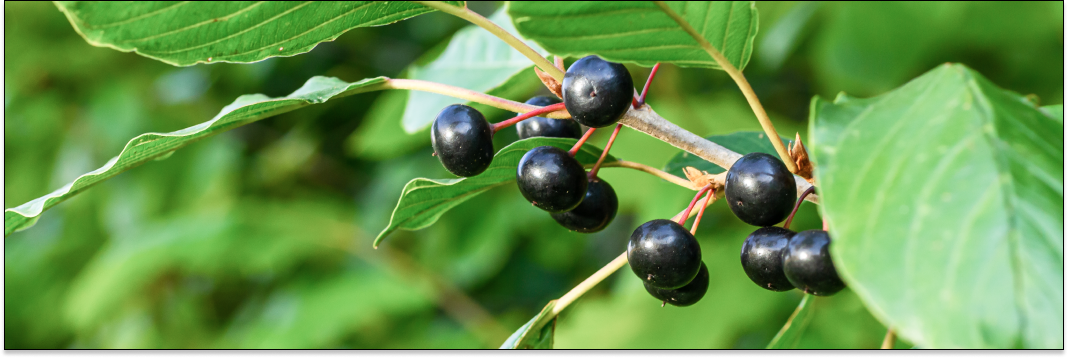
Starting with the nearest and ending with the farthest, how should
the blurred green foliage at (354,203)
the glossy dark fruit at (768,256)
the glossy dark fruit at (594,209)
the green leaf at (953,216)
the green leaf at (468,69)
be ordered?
the green leaf at (953,216)
the glossy dark fruit at (768,256)
the glossy dark fruit at (594,209)
the green leaf at (468,69)
the blurred green foliage at (354,203)

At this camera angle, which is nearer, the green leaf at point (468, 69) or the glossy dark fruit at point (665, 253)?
the glossy dark fruit at point (665, 253)

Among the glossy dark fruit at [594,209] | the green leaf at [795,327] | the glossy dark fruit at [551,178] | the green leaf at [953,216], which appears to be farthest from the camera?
the green leaf at [795,327]

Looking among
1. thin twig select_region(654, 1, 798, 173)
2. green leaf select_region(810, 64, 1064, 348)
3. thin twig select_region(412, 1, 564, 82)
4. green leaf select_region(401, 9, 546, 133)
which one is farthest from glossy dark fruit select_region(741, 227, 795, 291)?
green leaf select_region(401, 9, 546, 133)

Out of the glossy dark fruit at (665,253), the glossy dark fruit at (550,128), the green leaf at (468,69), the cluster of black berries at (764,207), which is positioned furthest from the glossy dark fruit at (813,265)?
the green leaf at (468,69)

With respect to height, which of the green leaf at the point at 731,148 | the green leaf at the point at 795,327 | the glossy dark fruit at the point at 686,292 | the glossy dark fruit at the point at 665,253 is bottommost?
the green leaf at the point at 795,327

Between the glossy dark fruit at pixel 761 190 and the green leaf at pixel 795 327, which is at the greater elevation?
the glossy dark fruit at pixel 761 190

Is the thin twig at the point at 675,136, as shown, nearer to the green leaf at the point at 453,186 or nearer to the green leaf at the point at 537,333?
the green leaf at the point at 453,186

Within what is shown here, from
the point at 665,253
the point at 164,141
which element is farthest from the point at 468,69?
the point at 665,253
